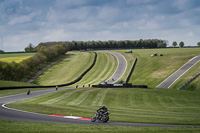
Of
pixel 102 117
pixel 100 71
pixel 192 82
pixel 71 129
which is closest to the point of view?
pixel 71 129

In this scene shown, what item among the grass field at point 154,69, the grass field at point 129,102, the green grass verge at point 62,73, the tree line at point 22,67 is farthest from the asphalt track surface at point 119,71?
the tree line at point 22,67

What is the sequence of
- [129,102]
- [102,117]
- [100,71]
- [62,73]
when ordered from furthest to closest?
[62,73] → [100,71] → [129,102] → [102,117]

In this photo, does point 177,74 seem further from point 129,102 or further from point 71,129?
point 71,129

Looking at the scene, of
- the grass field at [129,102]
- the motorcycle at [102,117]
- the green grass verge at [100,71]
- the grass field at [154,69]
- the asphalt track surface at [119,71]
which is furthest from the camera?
the green grass verge at [100,71]

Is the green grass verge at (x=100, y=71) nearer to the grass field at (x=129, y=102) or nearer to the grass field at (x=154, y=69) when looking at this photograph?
the grass field at (x=129, y=102)

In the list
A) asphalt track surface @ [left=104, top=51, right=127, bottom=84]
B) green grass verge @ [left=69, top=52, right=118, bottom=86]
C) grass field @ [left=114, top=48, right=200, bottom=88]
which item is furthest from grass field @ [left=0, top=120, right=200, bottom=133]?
green grass verge @ [left=69, top=52, right=118, bottom=86]

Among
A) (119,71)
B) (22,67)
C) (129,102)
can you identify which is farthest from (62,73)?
(129,102)

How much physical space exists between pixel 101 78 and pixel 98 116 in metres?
94.2

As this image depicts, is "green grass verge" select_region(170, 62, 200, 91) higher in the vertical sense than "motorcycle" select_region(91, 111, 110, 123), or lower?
lower

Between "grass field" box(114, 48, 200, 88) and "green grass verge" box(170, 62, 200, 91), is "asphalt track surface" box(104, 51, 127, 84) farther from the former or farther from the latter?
"green grass verge" box(170, 62, 200, 91)

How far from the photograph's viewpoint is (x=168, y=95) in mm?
55844

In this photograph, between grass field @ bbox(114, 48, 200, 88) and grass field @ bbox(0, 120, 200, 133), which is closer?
grass field @ bbox(0, 120, 200, 133)

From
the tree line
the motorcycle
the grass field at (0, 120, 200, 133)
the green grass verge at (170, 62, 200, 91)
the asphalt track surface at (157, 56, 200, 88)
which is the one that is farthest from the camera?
the tree line

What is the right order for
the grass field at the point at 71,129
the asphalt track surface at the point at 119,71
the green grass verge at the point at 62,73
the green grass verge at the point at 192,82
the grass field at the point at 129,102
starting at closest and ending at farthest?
the grass field at the point at 71,129, the grass field at the point at 129,102, the green grass verge at the point at 192,82, the asphalt track surface at the point at 119,71, the green grass verge at the point at 62,73
